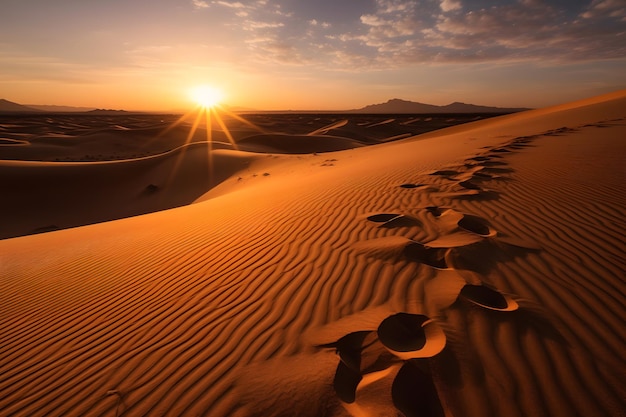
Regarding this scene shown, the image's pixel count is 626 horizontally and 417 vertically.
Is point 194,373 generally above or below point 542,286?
below

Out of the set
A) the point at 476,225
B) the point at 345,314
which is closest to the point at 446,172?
the point at 476,225

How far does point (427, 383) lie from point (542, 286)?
65.4 inches

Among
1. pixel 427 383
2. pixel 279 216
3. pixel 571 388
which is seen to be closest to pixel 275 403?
pixel 427 383

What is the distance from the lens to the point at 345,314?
286 centimetres

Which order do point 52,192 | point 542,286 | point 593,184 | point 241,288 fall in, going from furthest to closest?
point 52,192, point 593,184, point 241,288, point 542,286

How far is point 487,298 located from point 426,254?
0.94m

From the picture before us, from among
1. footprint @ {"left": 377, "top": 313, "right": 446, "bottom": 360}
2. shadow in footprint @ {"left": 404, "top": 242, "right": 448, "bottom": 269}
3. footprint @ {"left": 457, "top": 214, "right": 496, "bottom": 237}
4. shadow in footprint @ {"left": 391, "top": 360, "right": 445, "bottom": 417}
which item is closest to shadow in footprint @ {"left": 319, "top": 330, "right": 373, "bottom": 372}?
footprint @ {"left": 377, "top": 313, "right": 446, "bottom": 360}

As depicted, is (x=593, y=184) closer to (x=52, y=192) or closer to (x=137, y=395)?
(x=137, y=395)

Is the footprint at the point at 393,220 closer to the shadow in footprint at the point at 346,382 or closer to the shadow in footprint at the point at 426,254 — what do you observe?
the shadow in footprint at the point at 426,254

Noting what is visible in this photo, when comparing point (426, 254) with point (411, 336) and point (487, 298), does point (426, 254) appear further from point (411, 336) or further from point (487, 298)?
point (411, 336)

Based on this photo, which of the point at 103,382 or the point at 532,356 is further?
the point at 103,382

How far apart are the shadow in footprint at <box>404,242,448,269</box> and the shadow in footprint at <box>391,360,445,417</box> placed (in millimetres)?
1529

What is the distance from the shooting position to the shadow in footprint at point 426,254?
3584 millimetres

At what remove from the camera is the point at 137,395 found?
7.47 ft
